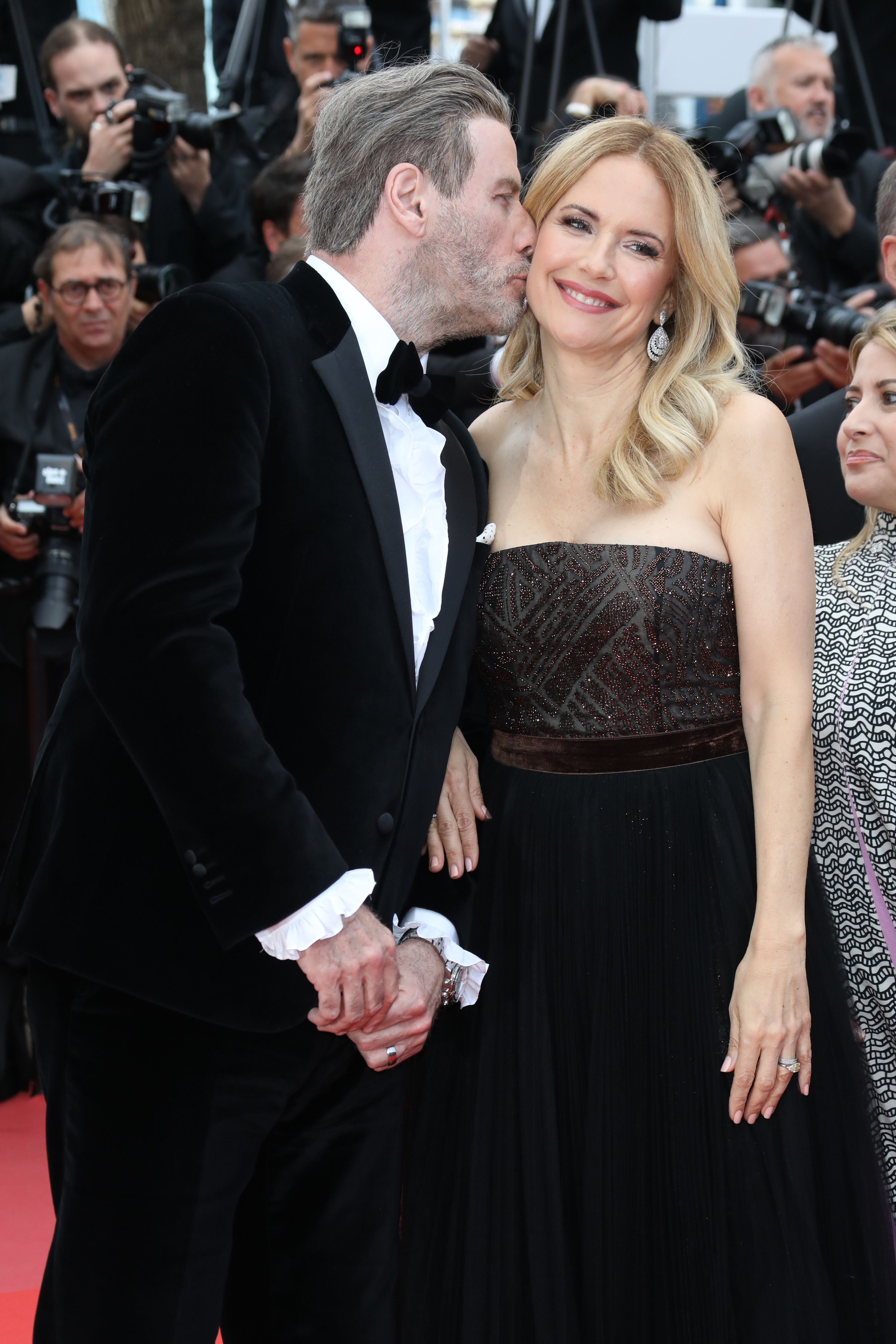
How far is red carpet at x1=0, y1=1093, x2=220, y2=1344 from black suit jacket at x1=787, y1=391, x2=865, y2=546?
77.8 inches

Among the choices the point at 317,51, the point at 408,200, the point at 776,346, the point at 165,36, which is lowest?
the point at 776,346

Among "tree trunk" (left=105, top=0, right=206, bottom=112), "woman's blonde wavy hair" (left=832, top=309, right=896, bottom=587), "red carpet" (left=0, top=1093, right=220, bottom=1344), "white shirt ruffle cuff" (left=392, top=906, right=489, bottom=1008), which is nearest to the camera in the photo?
"white shirt ruffle cuff" (left=392, top=906, right=489, bottom=1008)

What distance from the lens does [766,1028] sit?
192cm

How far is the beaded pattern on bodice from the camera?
2.05m

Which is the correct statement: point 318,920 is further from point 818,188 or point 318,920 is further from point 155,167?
point 818,188

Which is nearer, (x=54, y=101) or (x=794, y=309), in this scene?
(x=794, y=309)

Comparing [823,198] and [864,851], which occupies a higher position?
[823,198]

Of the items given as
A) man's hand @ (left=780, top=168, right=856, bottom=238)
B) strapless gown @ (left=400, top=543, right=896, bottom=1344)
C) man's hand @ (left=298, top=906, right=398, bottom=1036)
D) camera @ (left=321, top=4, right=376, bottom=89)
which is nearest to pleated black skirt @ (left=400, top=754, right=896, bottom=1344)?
strapless gown @ (left=400, top=543, right=896, bottom=1344)

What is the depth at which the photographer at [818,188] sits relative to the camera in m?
4.64

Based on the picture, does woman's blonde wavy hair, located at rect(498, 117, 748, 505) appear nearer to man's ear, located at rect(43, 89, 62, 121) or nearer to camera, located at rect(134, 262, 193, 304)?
camera, located at rect(134, 262, 193, 304)

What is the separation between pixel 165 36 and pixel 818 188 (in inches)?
131

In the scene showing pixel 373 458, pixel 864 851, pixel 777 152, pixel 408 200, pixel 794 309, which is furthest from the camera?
pixel 777 152

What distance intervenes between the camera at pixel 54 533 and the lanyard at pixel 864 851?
211 centimetres

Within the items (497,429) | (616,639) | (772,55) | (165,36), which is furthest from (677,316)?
(165,36)
